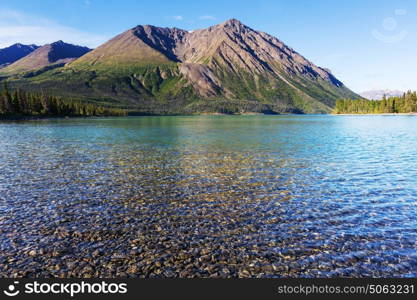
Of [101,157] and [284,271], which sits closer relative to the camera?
[284,271]

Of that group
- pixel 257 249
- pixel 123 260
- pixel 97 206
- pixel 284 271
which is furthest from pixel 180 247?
pixel 97 206

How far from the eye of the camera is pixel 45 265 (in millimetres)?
13156

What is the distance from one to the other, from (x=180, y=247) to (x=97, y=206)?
31.1 ft

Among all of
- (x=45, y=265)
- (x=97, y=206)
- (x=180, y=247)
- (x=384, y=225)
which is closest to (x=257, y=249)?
(x=180, y=247)

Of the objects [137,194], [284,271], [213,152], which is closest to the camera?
[284,271]

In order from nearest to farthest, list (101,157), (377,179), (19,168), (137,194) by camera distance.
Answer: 1. (137,194)
2. (377,179)
3. (19,168)
4. (101,157)

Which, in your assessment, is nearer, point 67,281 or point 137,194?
point 67,281

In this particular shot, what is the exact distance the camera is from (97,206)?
70.7 ft

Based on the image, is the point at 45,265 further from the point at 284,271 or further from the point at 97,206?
the point at 284,271

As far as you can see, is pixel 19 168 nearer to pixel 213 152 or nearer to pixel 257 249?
pixel 213 152

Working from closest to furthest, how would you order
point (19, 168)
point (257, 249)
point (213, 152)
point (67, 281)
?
point (67, 281), point (257, 249), point (19, 168), point (213, 152)

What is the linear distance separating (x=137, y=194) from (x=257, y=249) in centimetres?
1330

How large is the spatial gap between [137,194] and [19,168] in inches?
790

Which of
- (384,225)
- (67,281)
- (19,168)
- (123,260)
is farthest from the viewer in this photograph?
(19,168)
